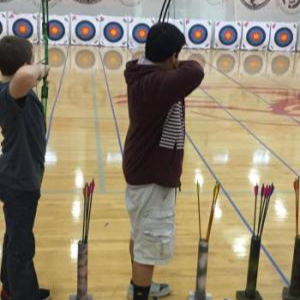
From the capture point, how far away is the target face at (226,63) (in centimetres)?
651

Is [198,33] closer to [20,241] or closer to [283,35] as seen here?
[283,35]

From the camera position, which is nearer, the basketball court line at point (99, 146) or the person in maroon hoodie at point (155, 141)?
the person in maroon hoodie at point (155, 141)

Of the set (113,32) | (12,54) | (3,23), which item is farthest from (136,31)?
(12,54)

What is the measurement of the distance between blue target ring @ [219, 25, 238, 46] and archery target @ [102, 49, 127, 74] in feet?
5.69

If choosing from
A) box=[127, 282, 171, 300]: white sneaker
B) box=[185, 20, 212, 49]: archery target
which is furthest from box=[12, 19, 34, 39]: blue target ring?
box=[127, 282, 171, 300]: white sneaker

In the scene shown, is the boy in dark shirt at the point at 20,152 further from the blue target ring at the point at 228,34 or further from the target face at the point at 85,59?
the blue target ring at the point at 228,34

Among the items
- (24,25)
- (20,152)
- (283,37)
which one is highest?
(20,152)

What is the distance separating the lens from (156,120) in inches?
52.2

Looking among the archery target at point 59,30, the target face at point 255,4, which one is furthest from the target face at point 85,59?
the target face at point 255,4

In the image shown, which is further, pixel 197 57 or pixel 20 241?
pixel 197 57

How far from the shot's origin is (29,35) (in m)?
8.04

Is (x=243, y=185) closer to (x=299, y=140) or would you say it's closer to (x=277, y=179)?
(x=277, y=179)

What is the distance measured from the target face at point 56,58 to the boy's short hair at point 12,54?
190 inches

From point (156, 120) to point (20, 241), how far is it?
48cm
